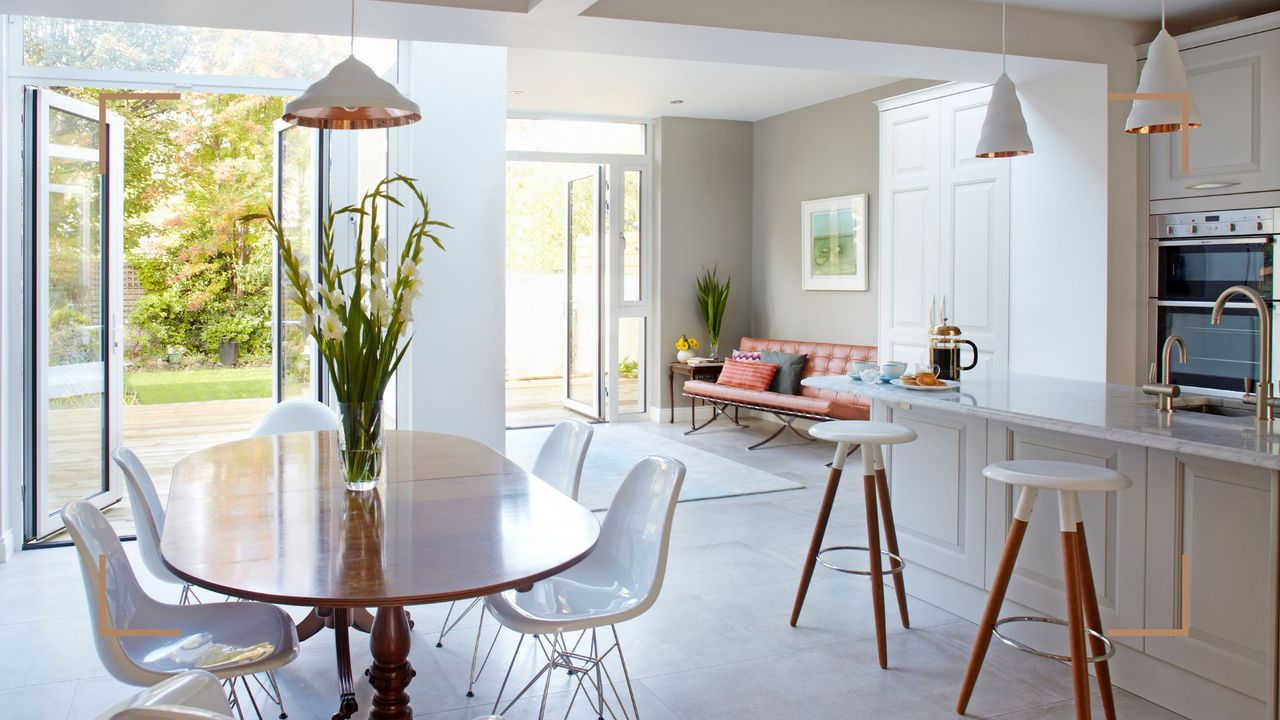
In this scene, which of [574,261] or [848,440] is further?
[574,261]

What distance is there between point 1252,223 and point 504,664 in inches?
144

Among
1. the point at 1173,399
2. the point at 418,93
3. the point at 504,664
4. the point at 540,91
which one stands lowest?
the point at 504,664

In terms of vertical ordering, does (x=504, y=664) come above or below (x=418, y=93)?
below

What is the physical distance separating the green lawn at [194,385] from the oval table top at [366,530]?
8.73 metres

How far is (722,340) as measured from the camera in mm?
9141

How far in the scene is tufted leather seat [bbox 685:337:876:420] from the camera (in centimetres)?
679

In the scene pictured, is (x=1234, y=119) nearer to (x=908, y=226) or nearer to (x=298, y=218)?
(x=908, y=226)

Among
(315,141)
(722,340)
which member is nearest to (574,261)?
(722,340)

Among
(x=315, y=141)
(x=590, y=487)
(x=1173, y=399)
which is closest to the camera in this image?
(x=1173, y=399)

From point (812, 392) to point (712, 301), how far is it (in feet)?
5.44

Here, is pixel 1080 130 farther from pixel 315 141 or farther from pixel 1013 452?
Answer: pixel 315 141

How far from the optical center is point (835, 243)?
795cm

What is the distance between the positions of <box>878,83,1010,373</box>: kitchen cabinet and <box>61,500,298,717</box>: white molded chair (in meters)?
3.78

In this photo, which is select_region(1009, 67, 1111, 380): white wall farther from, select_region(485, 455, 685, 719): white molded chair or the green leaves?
the green leaves
